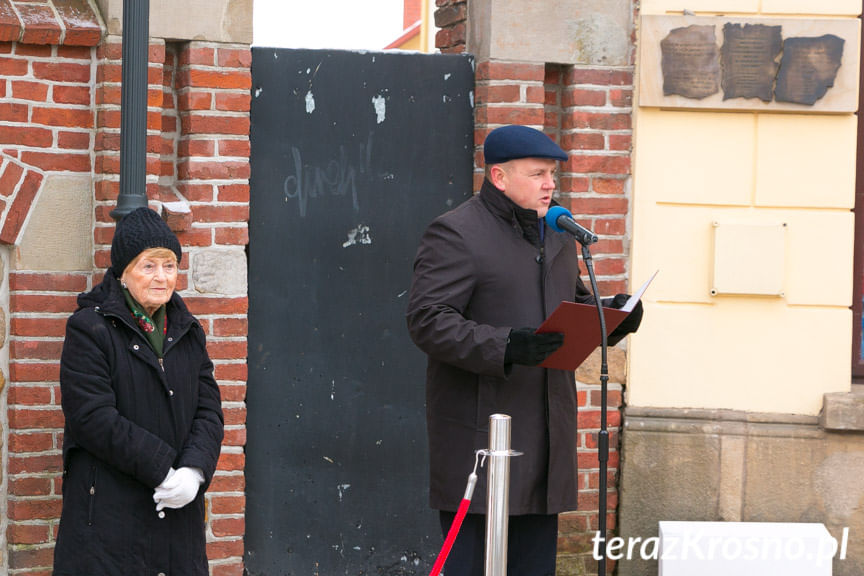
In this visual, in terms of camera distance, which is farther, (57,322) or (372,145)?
(372,145)

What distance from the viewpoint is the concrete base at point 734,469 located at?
6047mm

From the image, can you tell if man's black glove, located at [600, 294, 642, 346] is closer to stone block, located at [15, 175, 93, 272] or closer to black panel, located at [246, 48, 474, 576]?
black panel, located at [246, 48, 474, 576]

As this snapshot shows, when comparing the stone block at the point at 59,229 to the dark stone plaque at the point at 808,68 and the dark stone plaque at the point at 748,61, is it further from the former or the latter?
the dark stone plaque at the point at 808,68

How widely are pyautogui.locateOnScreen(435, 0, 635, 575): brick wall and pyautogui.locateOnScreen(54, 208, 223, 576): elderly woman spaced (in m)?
2.05

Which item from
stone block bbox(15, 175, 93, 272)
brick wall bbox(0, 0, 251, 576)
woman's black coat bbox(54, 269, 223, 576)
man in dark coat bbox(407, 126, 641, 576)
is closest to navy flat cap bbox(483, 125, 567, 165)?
man in dark coat bbox(407, 126, 641, 576)

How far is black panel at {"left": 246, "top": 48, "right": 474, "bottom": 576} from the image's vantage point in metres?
5.88

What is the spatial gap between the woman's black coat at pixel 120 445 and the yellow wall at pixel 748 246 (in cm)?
248

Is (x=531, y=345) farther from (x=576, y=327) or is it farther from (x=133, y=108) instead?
(x=133, y=108)

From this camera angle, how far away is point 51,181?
5.44 metres

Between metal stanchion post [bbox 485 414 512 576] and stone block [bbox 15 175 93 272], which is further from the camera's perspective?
stone block [bbox 15 175 93 272]

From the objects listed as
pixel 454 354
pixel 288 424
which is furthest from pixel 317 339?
pixel 454 354

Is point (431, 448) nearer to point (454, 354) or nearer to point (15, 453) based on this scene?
point (454, 354)

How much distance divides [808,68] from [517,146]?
2.15 m

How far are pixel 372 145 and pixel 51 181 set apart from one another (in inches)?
55.6
